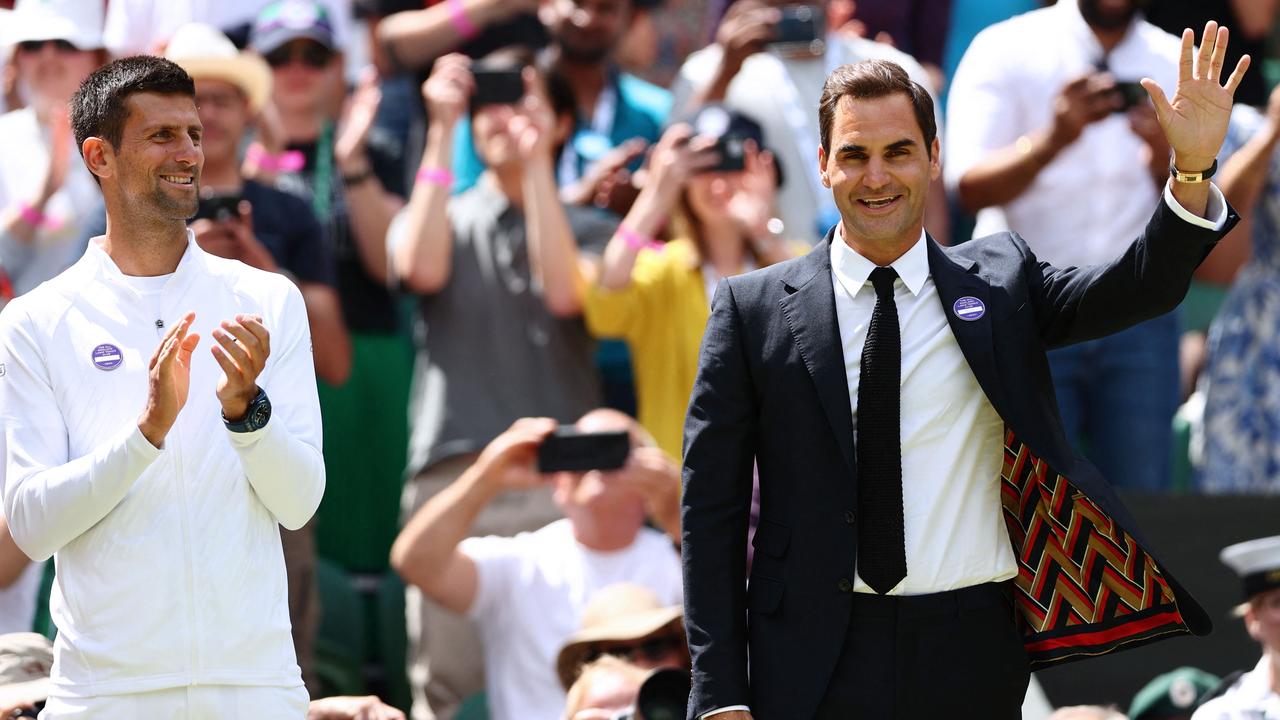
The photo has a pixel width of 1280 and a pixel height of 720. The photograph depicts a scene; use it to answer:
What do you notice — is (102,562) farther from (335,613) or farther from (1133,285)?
(335,613)

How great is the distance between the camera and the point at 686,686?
466 centimetres

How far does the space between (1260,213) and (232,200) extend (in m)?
3.64

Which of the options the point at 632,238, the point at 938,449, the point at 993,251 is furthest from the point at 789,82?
the point at 938,449

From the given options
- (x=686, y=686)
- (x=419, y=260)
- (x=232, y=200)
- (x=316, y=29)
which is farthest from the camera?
(x=316, y=29)

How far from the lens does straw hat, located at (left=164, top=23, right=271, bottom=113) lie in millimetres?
6418

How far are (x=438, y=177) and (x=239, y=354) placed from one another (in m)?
3.35

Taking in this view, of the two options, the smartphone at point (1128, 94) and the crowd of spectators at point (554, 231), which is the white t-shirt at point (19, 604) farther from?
the smartphone at point (1128, 94)

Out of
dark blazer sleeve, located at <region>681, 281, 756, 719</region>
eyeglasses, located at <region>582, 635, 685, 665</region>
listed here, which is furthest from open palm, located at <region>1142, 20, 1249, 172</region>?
eyeglasses, located at <region>582, 635, 685, 665</region>

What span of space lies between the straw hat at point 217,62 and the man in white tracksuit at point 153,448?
2887mm

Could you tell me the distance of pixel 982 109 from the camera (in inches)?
254

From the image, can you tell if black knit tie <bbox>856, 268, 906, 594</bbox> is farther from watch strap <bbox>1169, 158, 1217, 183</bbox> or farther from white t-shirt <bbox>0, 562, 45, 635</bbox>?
white t-shirt <bbox>0, 562, 45, 635</bbox>

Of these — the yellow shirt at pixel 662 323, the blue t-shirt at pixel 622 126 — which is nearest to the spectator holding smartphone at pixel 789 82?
the blue t-shirt at pixel 622 126

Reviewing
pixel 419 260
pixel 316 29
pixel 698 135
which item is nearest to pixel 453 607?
pixel 419 260

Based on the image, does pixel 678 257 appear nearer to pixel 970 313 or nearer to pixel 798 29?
pixel 798 29
